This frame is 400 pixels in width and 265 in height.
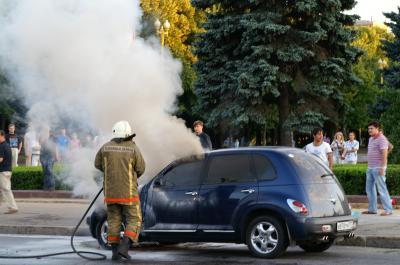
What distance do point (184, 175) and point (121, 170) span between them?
1.20m

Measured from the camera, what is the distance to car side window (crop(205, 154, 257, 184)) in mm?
11211

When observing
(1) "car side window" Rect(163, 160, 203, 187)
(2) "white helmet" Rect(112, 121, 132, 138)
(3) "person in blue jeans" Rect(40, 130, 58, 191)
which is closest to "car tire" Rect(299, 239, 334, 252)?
(1) "car side window" Rect(163, 160, 203, 187)

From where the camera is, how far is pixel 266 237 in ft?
35.6

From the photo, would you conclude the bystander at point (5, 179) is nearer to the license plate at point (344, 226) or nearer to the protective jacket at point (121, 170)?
the protective jacket at point (121, 170)

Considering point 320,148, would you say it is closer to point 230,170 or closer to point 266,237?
point 230,170

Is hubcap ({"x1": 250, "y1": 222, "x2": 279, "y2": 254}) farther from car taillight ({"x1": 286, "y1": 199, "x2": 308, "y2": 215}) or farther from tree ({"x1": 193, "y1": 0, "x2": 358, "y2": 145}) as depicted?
tree ({"x1": 193, "y1": 0, "x2": 358, "y2": 145})

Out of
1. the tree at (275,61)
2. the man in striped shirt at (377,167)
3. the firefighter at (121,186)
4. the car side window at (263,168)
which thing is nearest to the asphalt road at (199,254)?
the firefighter at (121,186)

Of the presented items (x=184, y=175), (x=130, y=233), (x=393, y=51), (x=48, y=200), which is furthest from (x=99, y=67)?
(x=393, y=51)

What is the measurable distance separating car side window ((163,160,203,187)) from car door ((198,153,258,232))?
18 cm

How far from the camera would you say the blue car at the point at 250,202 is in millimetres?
10711

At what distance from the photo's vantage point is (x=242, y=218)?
10.9 meters

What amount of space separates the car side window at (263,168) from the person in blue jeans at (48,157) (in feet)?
28.5

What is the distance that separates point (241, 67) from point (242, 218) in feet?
65.1

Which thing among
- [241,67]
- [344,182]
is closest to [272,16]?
[241,67]
